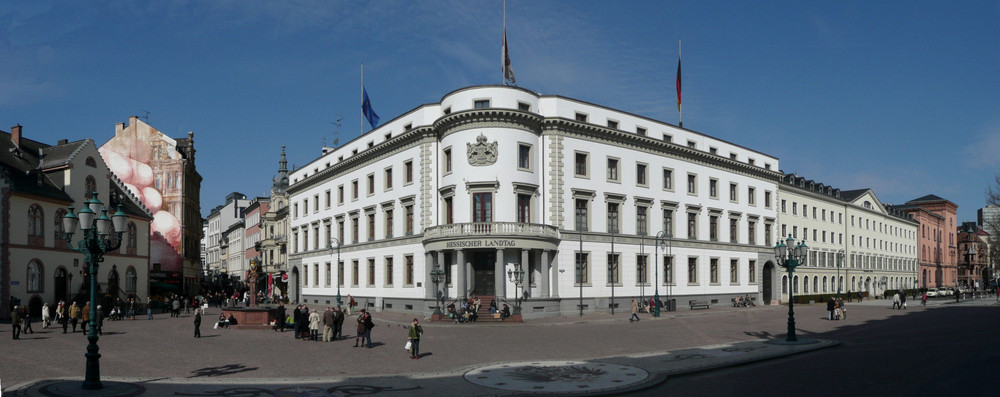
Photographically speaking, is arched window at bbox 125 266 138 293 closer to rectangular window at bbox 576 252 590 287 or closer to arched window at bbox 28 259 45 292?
arched window at bbox 28 259 45 292

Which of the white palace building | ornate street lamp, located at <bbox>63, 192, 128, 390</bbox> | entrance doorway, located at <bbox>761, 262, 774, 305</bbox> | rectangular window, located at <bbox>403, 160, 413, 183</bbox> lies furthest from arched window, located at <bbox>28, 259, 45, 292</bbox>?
entrance doorway, located at <bbox>761, 262, 774, 305</bbox>

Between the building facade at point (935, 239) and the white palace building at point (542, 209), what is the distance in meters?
66.8

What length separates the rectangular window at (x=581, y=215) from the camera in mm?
51031

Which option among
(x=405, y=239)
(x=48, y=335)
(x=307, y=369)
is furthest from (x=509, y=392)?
(x=405, y=239)

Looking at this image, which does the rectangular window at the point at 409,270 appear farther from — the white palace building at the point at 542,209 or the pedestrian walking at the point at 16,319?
the pedestrian walking at the point at 16,319

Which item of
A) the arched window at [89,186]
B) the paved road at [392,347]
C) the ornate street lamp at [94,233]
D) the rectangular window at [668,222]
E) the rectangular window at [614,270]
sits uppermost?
the arched window at [89,186]

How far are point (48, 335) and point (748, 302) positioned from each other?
52565 mm

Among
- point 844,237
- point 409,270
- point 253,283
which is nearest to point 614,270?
point 409,270

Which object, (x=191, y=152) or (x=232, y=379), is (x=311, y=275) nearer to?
(x=191, y=152)

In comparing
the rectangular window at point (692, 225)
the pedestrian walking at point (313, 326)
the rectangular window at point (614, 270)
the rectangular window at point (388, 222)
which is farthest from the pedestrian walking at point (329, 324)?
the rectangular window at point (692, 225)

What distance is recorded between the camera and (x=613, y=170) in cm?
5391

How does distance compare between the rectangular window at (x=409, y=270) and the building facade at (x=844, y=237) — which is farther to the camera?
the building facade at (x=844, y=237)

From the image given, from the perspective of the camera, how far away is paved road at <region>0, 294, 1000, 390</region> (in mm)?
21266

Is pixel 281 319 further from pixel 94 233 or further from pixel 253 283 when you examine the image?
pixel 94 233
